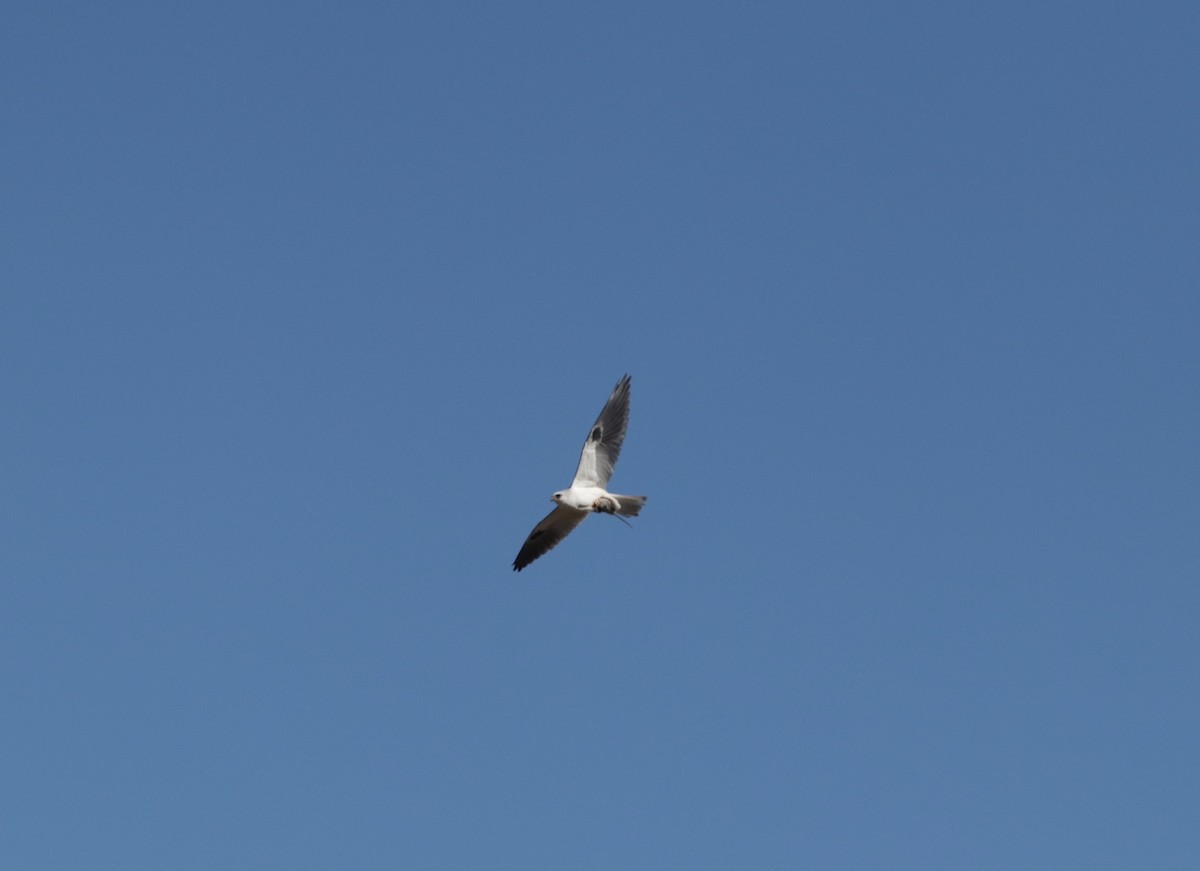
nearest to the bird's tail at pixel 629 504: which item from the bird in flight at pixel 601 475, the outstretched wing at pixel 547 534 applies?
the bird in flight at pixel 601 475

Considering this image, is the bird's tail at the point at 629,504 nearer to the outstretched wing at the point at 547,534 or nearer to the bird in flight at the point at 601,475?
the bird in flight at the point at 601,475

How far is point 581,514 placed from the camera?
41969mm

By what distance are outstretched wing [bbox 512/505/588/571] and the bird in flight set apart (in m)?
0.03

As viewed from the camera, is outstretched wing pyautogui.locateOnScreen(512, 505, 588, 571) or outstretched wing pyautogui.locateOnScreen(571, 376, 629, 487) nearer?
outstretched wing pyautogui.locateOnScreen(571, 376, 629, 487)

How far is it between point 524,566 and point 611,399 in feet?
18.8

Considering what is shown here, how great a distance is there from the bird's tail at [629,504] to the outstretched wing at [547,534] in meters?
Answer: 2.62

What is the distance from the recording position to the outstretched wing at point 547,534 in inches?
1662

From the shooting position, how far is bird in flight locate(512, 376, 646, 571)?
1555 inches

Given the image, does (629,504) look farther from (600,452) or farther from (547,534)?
(547,534)

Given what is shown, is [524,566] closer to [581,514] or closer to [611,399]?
[581,514]

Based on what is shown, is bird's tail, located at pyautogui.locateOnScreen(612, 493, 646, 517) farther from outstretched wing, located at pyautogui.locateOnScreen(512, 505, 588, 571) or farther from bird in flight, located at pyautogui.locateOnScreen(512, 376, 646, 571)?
outstretched wing, located at pyautogui.locateOnScreen(512, 505, 588, 571)

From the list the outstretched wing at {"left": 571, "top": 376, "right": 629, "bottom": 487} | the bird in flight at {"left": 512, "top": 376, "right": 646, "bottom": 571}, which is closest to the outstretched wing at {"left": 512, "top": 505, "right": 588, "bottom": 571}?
the bird in flight at {"left": 512, "top": 376, "right": 646, "bottom": 571}

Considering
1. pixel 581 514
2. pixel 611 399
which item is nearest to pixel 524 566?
pixel 581 514

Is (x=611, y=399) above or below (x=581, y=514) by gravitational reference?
above
